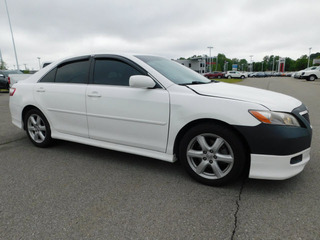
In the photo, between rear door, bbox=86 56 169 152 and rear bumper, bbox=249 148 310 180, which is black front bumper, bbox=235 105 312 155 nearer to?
rear bumper, bbox=249 148 310 180

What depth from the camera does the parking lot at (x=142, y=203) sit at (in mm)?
1950

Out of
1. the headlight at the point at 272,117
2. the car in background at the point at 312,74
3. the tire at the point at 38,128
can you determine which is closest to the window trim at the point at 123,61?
the headlight at the point at 272,117

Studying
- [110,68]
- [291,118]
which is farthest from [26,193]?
[291,118]

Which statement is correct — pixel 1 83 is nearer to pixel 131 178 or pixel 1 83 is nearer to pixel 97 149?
pixel 97 149

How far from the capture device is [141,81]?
2.73 m

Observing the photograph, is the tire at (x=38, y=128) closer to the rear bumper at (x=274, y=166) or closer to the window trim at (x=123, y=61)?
the window trim at (x=123, y=61)

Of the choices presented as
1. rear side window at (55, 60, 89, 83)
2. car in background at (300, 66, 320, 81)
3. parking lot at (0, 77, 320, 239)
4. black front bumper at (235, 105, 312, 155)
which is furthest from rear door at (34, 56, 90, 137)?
car in background at (300, 66, 320, 81)

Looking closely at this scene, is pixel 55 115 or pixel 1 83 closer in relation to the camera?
pixel 55 115

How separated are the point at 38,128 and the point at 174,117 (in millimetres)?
2539

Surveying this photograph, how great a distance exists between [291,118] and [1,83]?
54.1ft

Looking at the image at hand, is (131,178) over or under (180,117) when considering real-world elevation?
under

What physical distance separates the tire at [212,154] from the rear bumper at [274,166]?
12 cm

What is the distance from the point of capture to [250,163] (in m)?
2.45

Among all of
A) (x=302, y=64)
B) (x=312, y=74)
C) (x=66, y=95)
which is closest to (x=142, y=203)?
(x=66, y=95)
